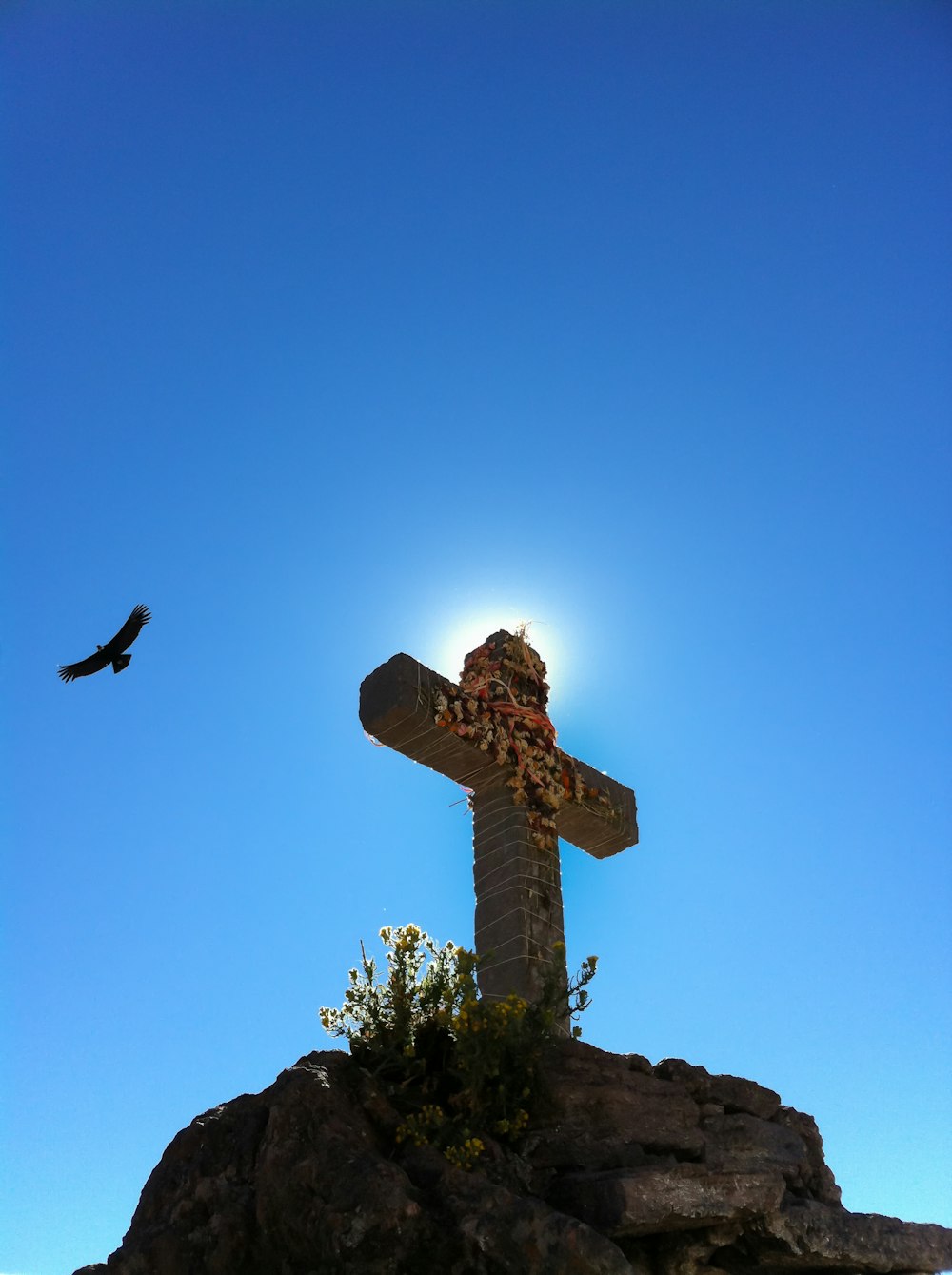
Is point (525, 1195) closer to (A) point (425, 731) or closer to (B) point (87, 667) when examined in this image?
(A) point (425, 731)

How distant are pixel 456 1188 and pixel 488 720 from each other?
4548mm

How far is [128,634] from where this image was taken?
9.16 m

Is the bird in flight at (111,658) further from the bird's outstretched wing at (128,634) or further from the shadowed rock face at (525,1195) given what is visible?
the shadowed rock face at (525,1195)

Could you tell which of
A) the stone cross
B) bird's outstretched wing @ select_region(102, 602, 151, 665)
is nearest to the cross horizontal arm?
the stone cross

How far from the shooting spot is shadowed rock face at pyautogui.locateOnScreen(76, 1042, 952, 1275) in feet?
17.2

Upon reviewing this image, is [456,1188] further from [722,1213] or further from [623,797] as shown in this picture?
[623,797]

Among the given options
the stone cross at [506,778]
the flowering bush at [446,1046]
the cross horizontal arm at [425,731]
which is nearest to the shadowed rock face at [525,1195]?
the flowering bush at [446,1046]

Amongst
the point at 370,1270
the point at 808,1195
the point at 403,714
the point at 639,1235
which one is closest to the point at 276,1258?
the point at 370,1270

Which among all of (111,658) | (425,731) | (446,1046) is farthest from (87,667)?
(446,1046)

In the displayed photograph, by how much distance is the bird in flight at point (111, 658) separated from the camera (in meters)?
8.94

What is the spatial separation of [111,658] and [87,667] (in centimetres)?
20

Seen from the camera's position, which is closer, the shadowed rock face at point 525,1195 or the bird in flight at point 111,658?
the shadowed rock face at point 525,1195

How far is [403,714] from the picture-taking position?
29.8ft

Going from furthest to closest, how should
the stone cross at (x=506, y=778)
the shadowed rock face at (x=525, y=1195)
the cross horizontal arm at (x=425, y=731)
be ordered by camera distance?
the cross horizontal arm at (x=425, y=731)
the stone cross at (x=506, y=778)
the shadowed rock face at (x=525, y=1195)
